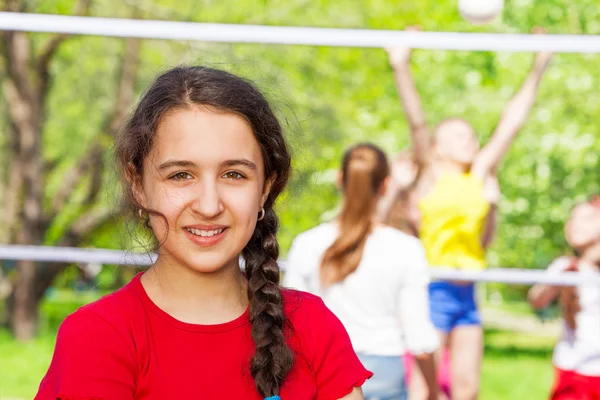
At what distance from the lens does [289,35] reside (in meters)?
3.86

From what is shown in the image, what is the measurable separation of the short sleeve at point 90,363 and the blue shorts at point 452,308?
3.26 meters

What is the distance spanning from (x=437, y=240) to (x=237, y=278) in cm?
324

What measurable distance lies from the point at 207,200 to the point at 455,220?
3294 millimetres

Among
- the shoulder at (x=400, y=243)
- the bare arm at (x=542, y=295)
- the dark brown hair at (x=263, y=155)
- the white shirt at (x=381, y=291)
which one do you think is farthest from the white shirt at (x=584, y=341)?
the dark brown hair at (x=263, y=155)

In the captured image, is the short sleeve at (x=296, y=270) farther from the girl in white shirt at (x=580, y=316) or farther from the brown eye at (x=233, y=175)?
the brown eye at (x=233, y=175)

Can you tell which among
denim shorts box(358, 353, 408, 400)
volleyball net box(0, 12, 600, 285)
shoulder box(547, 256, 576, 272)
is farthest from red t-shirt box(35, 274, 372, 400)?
shoulder box(547, 256, 576, 272)

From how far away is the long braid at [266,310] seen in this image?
164cm

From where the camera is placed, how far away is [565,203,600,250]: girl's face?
5.20 m

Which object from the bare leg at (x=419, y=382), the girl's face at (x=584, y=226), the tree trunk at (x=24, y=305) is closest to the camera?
the bare leg at (x=419, y=382)

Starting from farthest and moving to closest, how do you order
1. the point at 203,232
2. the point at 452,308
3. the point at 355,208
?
1. the point at 452,308
2. the point at 355,208
3. the point at 203,232

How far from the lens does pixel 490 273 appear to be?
4855mm

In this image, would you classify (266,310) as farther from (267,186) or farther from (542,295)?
(542,295)

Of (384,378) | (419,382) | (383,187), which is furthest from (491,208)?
(384,378)

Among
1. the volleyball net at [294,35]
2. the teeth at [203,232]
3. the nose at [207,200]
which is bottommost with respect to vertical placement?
the teeth at [203,232]
